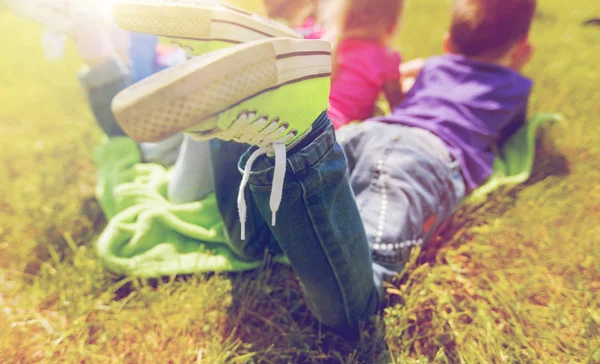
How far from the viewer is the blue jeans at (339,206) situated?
85 centimetres

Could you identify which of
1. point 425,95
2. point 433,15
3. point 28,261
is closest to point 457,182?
point 425,95

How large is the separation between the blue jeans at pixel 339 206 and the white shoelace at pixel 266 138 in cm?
3

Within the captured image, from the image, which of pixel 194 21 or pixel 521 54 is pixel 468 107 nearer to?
pixel 521 54

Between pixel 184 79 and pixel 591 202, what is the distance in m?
1.63

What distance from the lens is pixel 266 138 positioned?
2.49ft

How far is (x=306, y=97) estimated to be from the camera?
2.51ft

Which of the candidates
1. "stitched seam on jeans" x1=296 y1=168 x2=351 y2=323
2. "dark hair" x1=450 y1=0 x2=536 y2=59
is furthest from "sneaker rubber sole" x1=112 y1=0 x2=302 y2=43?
"dark hair" x1=450 y1=0 x2=536 y2=59

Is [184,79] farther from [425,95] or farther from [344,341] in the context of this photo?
[425,95]

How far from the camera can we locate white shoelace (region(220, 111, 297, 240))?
0.68 meters

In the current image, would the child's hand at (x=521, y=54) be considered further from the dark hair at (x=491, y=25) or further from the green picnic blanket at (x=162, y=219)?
the green picnic blanket at (x=162, y=219)

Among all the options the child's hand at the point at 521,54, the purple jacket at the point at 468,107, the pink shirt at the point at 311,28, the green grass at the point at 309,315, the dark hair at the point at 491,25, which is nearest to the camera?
the green grass at the point at 309,315

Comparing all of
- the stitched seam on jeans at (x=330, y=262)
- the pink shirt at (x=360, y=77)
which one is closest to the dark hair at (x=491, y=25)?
the pink shirt at (x=360, y=77)

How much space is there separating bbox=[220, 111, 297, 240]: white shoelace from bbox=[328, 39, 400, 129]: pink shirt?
1.10 m

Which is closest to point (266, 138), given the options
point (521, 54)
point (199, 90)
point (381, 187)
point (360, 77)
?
point (199, 90)
